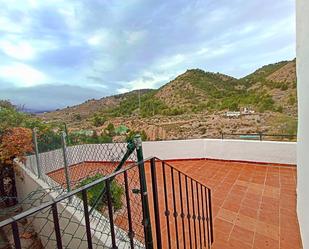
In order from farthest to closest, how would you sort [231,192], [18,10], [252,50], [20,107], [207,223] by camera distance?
[252,50]
[20,107]
[18,10]
[231,192]
[207,223]

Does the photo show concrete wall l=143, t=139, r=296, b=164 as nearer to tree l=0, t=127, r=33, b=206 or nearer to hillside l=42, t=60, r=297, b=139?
hillside l=42, t=60, r=297, b=139

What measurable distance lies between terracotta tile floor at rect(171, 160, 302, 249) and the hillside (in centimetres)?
311

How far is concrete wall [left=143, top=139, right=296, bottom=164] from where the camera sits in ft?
17.1

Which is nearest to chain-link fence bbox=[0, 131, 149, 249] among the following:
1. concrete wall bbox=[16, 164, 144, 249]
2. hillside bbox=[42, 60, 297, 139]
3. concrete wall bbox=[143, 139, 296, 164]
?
concrete wall bbox=[16, 164, 144, 249]

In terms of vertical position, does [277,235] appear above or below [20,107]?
below

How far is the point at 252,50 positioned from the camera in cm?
1063

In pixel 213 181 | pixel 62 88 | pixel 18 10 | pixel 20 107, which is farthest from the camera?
Answer: pixel 62 88

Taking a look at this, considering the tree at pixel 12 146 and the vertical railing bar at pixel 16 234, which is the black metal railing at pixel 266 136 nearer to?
the tree at pixel 12 146

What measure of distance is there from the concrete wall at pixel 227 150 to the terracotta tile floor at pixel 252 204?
27cm

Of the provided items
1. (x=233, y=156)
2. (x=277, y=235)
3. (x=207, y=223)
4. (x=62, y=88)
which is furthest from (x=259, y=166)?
(x=62, y=88)

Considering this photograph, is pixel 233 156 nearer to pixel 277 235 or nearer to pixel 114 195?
pixel 277 235

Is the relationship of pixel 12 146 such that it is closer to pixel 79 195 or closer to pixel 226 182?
pixel 79 195

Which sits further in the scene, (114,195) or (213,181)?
(213,181)

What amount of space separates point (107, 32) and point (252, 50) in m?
7.04
